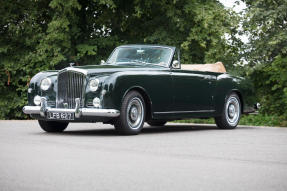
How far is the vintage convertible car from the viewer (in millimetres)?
10734

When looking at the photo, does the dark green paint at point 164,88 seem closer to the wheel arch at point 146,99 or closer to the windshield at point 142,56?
the wheel arch at point 146,99

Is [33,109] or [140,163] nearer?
[140,163]

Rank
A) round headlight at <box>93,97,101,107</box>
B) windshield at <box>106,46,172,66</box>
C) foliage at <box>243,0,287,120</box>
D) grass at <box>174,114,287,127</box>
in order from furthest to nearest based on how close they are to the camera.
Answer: foliage at <box>243,0,287,120</box>, grass at <box>174,114,287,127</box>, windshield at <box>106,46,172,66</box>, round headlight at <box>93,97,101,107</box>

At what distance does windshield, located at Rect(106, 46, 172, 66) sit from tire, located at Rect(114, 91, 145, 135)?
1.37 m

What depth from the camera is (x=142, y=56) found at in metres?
12.5

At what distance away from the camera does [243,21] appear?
60.1 ft

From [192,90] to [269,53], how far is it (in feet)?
18.0

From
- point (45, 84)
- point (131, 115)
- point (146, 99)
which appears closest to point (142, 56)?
point (146, 99)

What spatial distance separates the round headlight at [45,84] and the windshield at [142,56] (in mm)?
1740

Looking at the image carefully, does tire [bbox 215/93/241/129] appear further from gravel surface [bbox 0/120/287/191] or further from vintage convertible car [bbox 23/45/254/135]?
gravel surface [bbox 0/120/287/191]

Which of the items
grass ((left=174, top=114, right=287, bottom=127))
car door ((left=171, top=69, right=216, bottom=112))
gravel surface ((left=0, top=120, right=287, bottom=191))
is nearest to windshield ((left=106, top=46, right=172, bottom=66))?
car door ((left=171, top=69, right=216, bottom=112))

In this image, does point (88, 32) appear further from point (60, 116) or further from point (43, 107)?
point (60, 116)

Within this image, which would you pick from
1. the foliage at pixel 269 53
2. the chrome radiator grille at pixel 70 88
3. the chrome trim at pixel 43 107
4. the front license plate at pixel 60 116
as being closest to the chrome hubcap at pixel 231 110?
the foliage at pixel 269 53

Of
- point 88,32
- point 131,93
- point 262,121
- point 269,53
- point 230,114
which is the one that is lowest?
point 262,121
